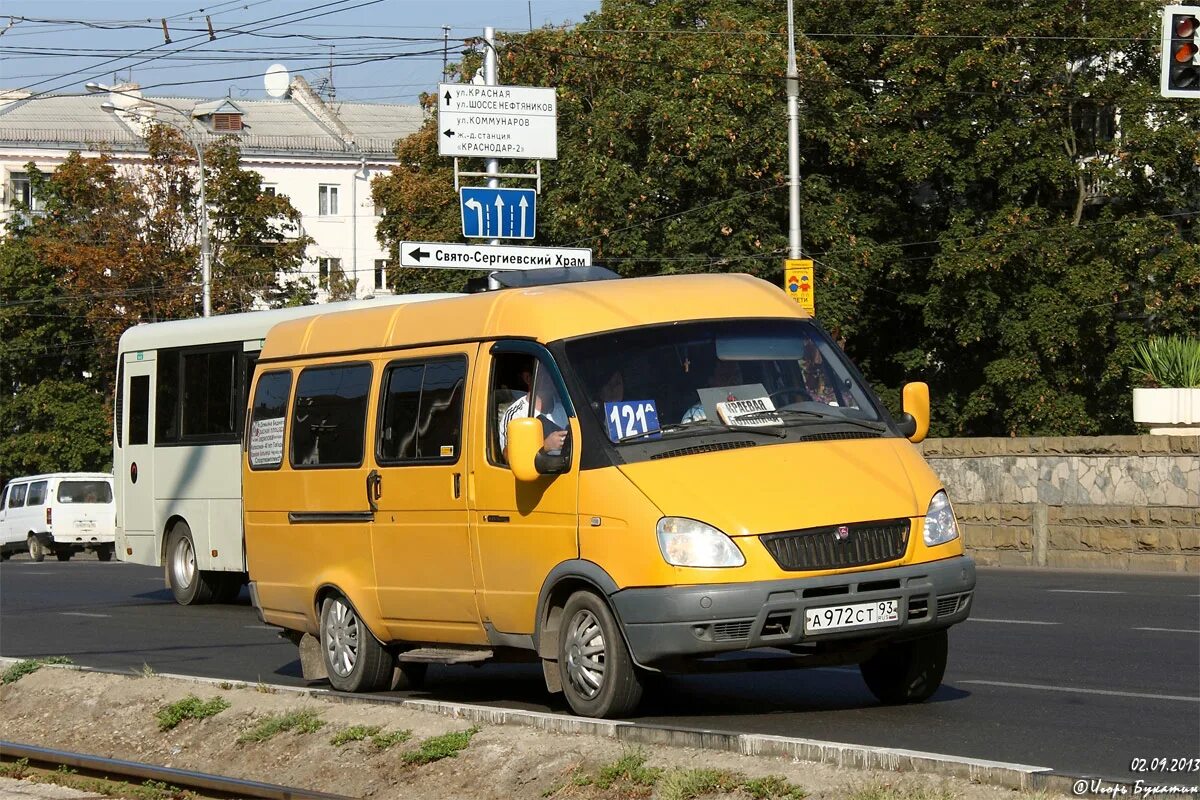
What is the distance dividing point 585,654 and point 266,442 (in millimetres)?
3854

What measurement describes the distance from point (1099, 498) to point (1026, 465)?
143cm

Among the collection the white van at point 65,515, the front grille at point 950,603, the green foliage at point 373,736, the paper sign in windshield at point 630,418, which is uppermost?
the paper sign in windshield at point 630,418

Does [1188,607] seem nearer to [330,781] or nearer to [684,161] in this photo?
[330,781]

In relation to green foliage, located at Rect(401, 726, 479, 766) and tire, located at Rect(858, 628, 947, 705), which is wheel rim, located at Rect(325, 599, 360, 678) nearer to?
green foliage, located at Rect(401, 726, 479, 766)

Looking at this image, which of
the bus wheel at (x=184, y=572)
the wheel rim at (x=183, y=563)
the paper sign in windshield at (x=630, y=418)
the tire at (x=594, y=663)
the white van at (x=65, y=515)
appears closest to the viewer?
the tire at (x=594, y=663)

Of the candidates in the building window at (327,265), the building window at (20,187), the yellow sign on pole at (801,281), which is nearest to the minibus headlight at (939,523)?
the yellow sign on pole at (801,281)

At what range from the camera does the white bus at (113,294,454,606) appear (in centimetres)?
2067

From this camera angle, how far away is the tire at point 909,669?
32.8 feet

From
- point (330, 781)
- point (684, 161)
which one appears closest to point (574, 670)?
point (330, 781)

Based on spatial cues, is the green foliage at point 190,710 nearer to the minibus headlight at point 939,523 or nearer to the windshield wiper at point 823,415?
the windshield wiper at point 823,415

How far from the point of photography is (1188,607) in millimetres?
16734

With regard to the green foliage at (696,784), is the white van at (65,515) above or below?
below

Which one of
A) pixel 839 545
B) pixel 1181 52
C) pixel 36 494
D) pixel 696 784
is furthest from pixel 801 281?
pixel 696 784

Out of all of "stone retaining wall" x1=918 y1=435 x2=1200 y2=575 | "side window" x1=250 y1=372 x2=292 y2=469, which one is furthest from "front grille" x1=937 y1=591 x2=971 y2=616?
"stone retaining wall" x1=918 y1=435 x2=1200 y2=575
